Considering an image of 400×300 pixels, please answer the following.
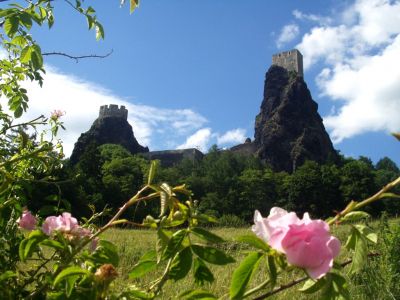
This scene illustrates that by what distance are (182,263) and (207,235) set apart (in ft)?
0.29

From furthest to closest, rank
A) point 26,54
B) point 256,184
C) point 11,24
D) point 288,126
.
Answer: point 288,126 < point 256,184 < point 26,54 < point 11,24

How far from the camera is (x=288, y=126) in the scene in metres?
64.6

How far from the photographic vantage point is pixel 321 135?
64.4 meters

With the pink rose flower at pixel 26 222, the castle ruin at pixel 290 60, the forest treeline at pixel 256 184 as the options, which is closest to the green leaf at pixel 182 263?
the pink rose flower at pixel 26 222

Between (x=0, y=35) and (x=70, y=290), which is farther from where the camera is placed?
(x=0, y=35)

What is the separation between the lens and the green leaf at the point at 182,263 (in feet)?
2.43

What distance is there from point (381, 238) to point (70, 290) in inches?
132

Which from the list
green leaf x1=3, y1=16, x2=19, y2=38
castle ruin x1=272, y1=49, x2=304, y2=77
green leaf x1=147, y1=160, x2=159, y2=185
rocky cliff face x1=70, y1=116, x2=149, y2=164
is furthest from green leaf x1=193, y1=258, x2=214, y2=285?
castle ruin x1=272, y1=49, x2=304, y2=77

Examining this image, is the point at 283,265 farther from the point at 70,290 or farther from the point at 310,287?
the point at 70,290

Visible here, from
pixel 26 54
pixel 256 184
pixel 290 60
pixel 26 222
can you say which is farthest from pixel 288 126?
pixel 26 222

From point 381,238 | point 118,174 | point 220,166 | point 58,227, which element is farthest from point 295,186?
point 58,227

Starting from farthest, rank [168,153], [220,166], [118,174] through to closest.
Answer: [168,153]
[220,166]
[118,174]

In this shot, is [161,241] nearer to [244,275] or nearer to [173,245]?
[173,245]

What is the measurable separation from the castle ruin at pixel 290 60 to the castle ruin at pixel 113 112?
22.4 m
